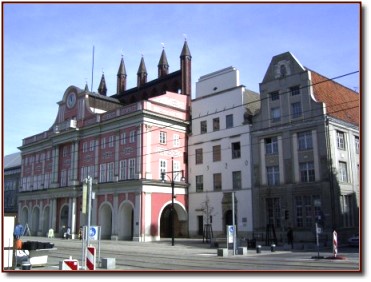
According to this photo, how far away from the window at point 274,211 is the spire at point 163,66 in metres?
30.5

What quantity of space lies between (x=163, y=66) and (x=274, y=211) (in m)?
32.6

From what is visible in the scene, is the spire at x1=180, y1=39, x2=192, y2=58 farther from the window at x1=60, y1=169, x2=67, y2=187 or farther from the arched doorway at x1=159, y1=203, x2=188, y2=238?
the window at x1=60, y1=169, x2=67, y2=187

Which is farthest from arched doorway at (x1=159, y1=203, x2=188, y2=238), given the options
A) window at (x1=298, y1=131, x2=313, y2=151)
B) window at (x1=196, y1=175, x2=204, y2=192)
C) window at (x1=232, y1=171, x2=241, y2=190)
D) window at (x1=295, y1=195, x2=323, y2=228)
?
window at (x1=298, y1=131, x2=313, y2=151)

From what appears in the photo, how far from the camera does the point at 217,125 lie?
47625 mm

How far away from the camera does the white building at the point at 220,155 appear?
43906mm

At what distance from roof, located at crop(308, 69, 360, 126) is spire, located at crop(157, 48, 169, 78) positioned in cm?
2767

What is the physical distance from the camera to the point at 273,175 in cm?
4131

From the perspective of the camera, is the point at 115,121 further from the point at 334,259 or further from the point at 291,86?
the point at 334,259

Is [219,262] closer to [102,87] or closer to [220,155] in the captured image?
[220,155]

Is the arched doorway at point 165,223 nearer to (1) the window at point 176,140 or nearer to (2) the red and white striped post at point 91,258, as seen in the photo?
(1) the window at point 176,140

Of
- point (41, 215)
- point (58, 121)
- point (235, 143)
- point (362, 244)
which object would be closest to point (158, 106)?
point (235, 143)

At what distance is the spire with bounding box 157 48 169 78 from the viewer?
6478 centimetres

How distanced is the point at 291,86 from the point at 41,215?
3953cm

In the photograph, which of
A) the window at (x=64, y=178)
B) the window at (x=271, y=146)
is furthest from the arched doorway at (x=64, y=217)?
the window at (x=271, y=146)
